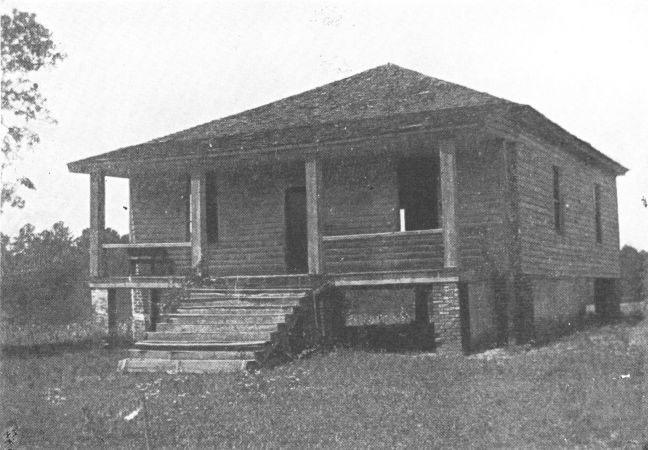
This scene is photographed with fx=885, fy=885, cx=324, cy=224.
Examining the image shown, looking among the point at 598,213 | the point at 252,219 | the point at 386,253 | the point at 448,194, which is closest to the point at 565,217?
the point at 598,213

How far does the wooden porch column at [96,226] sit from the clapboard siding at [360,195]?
5.00 metres

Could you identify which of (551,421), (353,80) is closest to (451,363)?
(551,421)

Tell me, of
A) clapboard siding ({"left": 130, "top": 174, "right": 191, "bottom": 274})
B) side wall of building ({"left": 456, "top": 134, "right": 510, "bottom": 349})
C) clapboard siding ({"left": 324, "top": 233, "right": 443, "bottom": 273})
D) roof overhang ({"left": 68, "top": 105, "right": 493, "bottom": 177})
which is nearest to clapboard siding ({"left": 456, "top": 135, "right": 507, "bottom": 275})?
side wall of building ({"left": 456, "top": 134, "right": 510, "bottom": 349})

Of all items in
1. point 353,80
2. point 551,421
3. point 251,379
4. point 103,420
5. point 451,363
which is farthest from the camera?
point 353,80

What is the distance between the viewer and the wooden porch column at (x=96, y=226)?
19.8m

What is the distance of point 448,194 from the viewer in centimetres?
1647

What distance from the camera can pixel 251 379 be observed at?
12961mm

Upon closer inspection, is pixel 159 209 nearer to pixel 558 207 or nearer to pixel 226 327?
pixel 226 327

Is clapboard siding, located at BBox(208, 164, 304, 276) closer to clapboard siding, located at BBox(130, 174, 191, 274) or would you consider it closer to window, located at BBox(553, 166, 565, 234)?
clapboard siding, located at BBox(130, 174, 191, 274)

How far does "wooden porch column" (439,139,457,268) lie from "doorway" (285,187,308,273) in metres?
5.21

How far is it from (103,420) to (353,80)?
13650 mm

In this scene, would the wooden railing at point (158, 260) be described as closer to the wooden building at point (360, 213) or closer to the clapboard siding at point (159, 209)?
the wooden building at point (360, 213)

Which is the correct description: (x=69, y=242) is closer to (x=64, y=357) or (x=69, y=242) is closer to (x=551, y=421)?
(x=64, y=357)

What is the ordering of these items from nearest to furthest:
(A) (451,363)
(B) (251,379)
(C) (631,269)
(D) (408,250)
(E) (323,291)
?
(B) (251,379)
(A) (451,363)
(E) (323,291)
(D) (408,250)
(C) (631,269)
